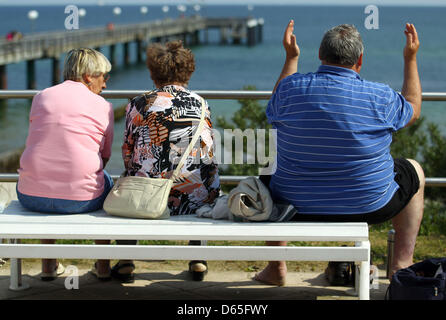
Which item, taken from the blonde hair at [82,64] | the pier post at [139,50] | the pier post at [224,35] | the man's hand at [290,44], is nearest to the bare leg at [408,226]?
the man's hand at [290,44]

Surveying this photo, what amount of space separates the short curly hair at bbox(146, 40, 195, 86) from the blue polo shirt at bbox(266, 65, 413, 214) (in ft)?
1.73

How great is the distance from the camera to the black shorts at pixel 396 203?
10.4ft

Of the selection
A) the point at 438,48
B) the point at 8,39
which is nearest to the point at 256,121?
the point at 8,39

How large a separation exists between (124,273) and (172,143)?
33.4 inches

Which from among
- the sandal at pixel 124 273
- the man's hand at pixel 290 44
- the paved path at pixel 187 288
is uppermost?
the man's hand at pixel 290 44

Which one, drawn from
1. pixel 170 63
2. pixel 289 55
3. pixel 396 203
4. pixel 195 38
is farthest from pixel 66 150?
pixel 195 38

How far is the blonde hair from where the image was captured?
3.37 metres

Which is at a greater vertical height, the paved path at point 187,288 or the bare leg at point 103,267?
the bare leg at point 103,267

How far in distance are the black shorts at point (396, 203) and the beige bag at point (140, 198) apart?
53 cm

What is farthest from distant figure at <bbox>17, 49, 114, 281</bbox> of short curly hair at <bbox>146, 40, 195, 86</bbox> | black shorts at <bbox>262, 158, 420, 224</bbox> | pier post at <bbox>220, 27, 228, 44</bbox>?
pier post at <bbox>220, 27, 228, 44</bbox>

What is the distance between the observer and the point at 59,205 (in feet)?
10.7

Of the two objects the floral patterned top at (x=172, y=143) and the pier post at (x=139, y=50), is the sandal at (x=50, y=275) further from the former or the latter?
the pier post at (x=139, y=50)

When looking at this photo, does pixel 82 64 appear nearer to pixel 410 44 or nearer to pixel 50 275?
pixel 50 275

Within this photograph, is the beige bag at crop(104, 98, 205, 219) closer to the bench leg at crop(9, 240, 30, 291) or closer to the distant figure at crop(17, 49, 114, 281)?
the distant figure at crop(17, 49, 114, 281)
